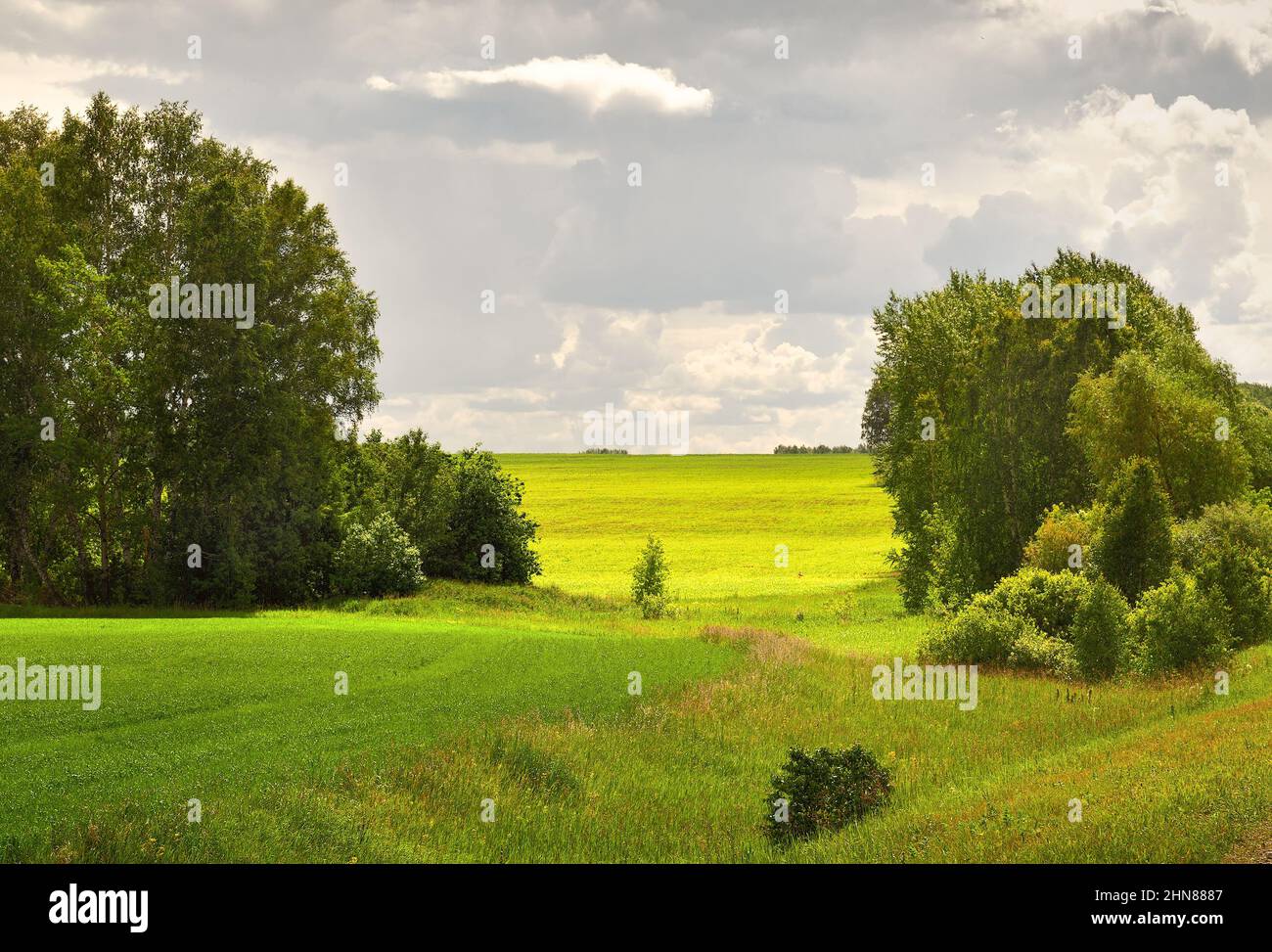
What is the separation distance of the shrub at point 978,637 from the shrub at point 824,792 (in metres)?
17.7

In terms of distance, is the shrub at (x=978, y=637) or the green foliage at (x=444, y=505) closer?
the shrub at (x=978, y=637)

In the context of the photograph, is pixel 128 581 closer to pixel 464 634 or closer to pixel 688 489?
pixel 464 634

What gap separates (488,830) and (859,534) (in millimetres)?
90926

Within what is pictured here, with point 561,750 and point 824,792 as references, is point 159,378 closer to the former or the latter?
point 561,750

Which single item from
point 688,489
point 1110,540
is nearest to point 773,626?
point 1110,540

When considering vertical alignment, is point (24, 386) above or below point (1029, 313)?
below

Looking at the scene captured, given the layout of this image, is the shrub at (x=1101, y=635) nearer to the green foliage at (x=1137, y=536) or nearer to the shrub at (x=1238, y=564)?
the shrub at (x=1238, y=564)

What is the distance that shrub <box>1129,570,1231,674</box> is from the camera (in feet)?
103
